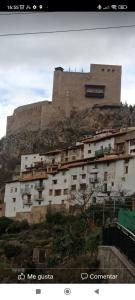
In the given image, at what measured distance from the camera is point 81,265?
1.92m

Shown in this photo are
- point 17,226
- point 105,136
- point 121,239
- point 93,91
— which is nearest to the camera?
point 121,239

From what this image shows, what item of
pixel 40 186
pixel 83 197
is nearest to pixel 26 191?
pixel 40 186

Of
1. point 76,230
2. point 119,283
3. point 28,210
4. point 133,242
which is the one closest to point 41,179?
point 28,210

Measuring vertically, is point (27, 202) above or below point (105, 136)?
below

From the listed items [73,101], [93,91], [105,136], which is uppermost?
[93,91]

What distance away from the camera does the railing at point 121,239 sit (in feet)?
6.97

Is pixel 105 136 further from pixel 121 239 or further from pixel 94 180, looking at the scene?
pixel 121 239

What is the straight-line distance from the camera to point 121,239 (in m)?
2.24

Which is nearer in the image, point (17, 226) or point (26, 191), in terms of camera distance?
point (17, 226)

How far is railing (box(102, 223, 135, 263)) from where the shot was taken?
6.97ft
